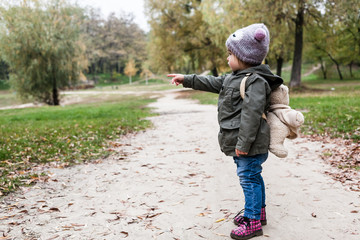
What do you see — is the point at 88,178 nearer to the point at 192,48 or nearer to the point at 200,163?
the point at 200,163

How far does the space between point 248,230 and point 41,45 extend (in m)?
21.7

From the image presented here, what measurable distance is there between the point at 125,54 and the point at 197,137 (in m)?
62.7

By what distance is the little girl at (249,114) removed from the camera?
2.68 meters

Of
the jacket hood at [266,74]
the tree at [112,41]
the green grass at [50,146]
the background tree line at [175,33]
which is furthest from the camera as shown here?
the tree at [112,41]

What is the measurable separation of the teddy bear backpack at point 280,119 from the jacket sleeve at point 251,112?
0.09 m

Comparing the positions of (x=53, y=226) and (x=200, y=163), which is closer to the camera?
(x=53, y=226)

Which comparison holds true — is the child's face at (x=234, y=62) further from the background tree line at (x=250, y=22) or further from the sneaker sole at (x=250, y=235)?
the background tree line at (x=250, y=22)

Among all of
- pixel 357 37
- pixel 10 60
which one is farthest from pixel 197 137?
pixel 357 37

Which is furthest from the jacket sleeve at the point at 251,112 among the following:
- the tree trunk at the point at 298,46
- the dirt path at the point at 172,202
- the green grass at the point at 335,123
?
the tree trunk at the point at 298,46

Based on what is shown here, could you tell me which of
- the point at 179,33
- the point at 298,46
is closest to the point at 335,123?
the point at 298,46

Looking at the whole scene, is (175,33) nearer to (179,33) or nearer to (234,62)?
(179,33)

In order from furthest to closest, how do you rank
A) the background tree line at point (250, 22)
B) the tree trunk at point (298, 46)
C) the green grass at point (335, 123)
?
1. the tree trunk at point (298, 46)
2. the background tree line at point (250, 22)
3. the green grass at point (335, 123)

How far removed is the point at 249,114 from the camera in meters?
2.66

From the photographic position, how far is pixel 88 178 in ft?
16.1
